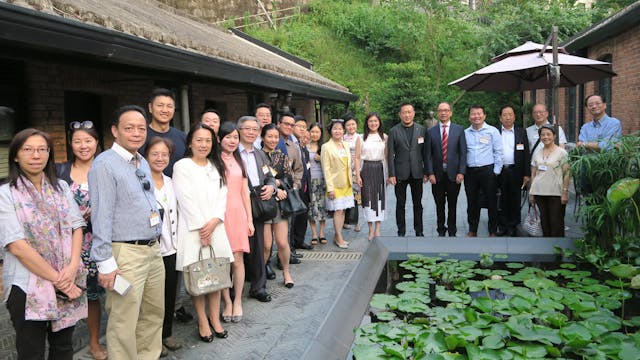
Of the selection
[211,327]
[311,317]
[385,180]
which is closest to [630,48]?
[385,180]

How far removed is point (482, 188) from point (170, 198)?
4432mm

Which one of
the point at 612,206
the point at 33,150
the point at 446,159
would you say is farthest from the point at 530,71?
the point at 33,150

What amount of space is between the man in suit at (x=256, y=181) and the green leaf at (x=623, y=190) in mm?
2879

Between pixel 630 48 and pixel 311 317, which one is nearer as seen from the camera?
pixel 311 317

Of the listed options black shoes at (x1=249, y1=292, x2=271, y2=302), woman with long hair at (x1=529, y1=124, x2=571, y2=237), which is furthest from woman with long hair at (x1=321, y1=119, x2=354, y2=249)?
woman with long hair at (x1=529, y1=124, x2=571, y2=237)

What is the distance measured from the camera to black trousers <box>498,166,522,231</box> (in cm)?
667

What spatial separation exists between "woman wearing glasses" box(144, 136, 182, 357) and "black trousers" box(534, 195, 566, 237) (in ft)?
14.3

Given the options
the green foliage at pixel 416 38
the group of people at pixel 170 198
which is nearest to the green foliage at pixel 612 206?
the group of people at pixel 170 198

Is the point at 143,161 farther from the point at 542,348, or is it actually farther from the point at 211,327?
the point at 542,348

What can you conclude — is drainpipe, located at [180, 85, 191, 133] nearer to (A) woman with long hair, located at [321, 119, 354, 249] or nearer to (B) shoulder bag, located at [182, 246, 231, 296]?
(A) woman with long hair, located at [321, 119, 354, 249]

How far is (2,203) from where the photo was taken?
9.02 ft

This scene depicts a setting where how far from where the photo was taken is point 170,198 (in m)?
3.66

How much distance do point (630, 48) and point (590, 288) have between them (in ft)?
32.4

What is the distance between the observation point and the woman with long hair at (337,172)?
6.67 m
